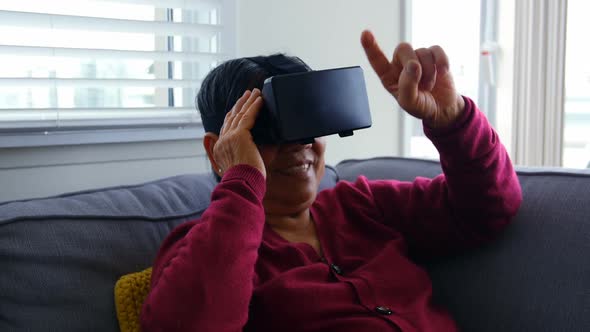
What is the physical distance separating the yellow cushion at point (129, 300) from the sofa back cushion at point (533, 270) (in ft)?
1.80

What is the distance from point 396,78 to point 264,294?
411mm

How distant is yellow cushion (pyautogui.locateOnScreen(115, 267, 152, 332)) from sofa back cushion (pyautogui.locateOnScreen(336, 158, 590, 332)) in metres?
0.55

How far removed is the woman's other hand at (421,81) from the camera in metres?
1.01

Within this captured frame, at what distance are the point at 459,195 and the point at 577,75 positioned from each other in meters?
1.73

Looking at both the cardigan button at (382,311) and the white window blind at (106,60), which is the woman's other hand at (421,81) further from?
the white window blind at (106,60)

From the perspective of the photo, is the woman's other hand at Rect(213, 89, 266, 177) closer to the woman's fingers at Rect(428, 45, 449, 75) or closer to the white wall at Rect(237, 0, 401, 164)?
the woman's fingers at Rect(428, 45, 449, 75)

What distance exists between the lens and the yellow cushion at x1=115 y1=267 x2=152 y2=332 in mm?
1046

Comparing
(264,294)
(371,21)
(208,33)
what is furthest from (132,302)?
(371,21)

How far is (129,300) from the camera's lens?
3.45 feet

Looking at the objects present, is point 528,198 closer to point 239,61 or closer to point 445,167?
point 445,167

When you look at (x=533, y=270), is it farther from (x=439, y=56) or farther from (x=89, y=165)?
(x=89, y=165)

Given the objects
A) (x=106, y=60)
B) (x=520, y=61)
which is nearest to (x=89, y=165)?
(x=106, y=60)

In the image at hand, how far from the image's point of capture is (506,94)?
8.17ft

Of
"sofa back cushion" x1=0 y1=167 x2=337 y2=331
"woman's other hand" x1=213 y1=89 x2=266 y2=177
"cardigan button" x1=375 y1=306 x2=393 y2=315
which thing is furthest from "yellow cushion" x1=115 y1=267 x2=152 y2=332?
"cardigan button" x1=375 y1=306 x2=393 y2=315
